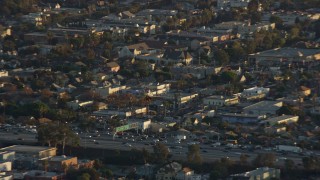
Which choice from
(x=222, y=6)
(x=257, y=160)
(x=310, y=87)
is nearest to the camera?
(x=257, y=160)

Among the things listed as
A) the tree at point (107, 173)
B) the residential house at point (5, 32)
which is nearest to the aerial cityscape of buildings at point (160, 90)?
the tree at point (107, 173)

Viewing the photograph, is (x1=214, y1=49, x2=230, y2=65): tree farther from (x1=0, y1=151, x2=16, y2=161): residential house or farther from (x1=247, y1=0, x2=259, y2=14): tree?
(x1=0, y1=151, x2=16, y2=161): residential house

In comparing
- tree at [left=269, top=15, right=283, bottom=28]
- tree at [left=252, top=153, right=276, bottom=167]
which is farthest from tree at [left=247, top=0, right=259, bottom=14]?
tree at [left=252, top=153, right=276, bottom=167]

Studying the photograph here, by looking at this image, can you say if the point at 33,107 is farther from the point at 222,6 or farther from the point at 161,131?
the point at 222,6

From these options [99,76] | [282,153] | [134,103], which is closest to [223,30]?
[99,76]

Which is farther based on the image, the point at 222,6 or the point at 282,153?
the point at 222,6

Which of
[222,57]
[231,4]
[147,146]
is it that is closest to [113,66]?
[222,57]

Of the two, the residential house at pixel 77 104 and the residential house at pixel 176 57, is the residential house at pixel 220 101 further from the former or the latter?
the residential house at pixel 176 57
